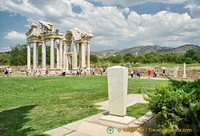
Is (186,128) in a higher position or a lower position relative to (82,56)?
lower

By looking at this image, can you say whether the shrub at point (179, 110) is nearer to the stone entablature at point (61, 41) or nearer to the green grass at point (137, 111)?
the green grass at point (137, 111)

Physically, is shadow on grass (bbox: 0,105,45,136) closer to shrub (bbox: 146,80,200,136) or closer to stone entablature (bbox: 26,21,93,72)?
shrub (bbox: 146,80,200,136)

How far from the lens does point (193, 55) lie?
9569cm

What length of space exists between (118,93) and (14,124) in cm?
374

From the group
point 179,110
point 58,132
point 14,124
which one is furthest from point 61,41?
point 179,110

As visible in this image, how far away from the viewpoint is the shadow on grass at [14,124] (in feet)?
15.9

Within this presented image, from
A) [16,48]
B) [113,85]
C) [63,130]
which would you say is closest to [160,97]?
[113,85]

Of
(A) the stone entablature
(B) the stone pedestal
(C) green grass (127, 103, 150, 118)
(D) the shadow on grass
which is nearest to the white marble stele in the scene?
(B) the stone pedestal

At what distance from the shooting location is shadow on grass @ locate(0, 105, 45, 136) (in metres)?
4.85

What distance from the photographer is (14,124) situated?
561cm

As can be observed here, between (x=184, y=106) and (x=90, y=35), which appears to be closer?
(x=184, y=106)

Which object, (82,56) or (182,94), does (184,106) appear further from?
(82,56)

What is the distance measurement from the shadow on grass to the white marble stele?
246 cm

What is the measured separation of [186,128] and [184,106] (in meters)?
0.48
